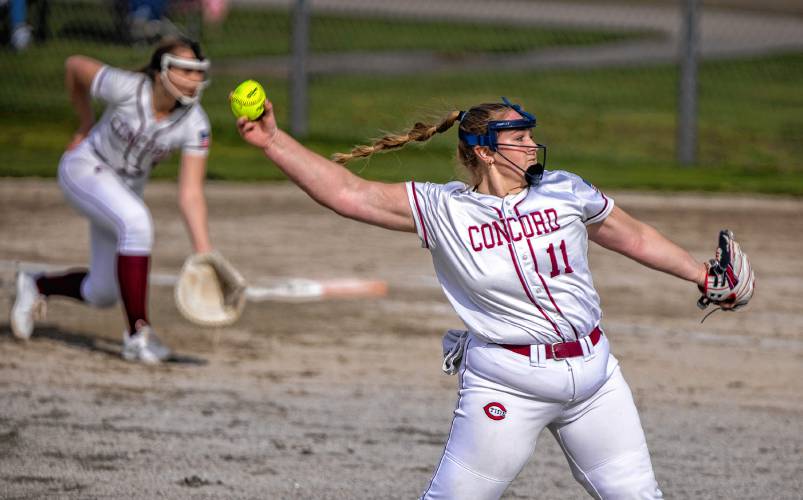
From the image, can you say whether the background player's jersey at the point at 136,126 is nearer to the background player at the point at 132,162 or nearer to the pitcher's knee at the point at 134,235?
the background player at the point at 132,162

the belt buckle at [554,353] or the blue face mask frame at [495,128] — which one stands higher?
the blue face mask frame at [495,128]

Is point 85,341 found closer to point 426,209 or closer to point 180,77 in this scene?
point 180,77

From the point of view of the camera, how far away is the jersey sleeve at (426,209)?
4.62 m

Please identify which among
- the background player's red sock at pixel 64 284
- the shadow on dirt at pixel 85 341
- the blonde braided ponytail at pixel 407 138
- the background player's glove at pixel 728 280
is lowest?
the shadow on dirt at pixel 85 341

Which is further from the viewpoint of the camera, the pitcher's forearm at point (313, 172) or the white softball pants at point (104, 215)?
the white softball pants at point (104, 215)

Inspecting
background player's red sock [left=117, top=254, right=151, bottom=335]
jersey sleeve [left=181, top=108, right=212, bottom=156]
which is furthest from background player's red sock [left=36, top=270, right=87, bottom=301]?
jersey sleeve [left=181, top=108, right=212, bottom=156]

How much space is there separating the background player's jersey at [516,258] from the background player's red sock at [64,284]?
4.82 meters

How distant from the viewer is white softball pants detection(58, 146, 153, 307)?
8438 millimetres

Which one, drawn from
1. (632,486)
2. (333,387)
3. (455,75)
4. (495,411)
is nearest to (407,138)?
(495,411)

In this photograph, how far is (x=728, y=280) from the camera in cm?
495

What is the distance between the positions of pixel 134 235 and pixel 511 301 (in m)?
4.39

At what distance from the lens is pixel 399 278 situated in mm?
11195

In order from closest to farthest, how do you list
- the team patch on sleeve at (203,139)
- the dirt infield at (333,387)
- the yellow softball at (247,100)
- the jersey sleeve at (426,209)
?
the yellow softball at (247,100) → the jersey sleeve at (426,209) → the dirt infield at (333,387) → the team patch on sleeve at (203,139)

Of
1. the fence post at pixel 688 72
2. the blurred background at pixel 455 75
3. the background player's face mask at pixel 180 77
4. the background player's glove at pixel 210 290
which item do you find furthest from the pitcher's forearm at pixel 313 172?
the fence post at pixel 688 72
